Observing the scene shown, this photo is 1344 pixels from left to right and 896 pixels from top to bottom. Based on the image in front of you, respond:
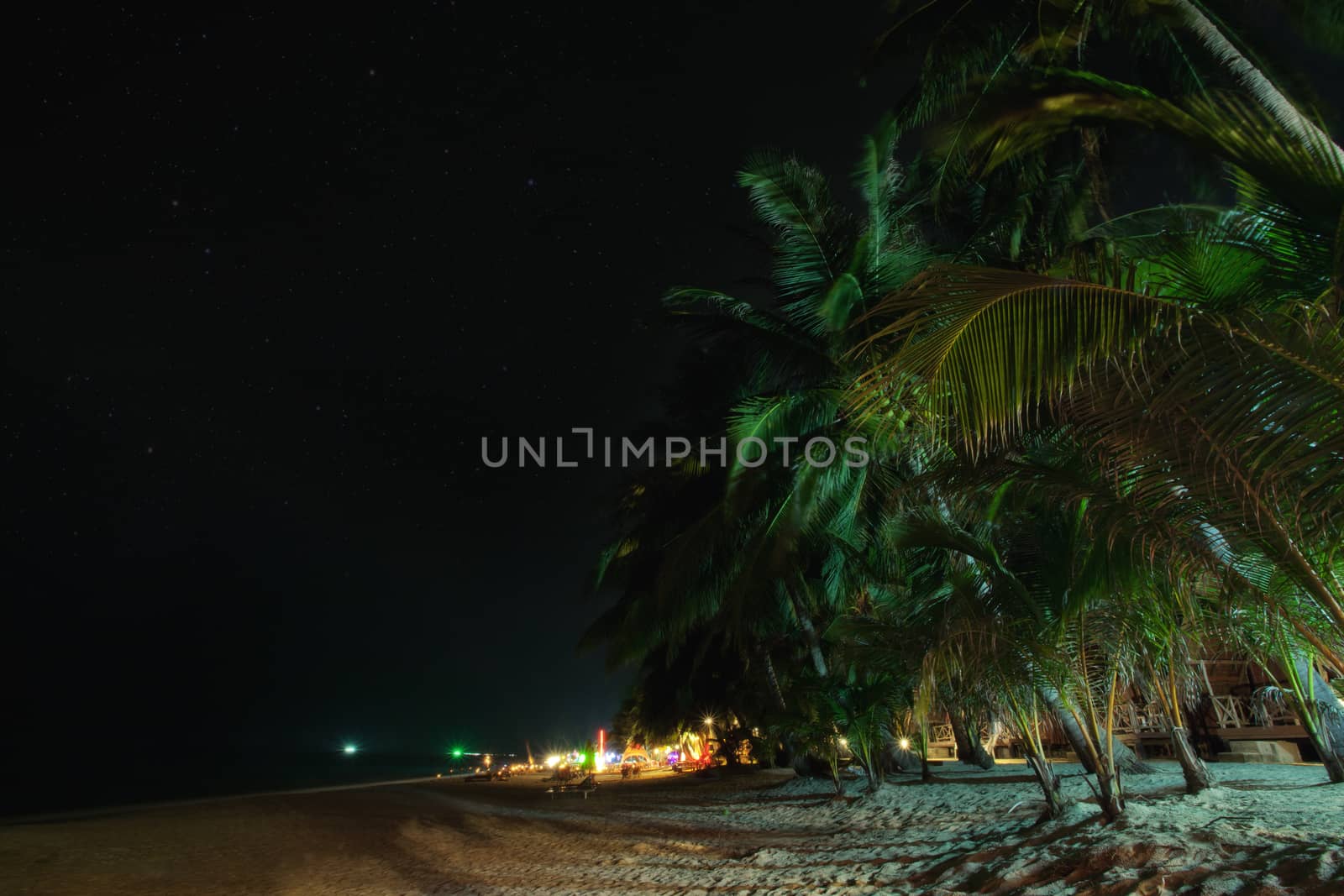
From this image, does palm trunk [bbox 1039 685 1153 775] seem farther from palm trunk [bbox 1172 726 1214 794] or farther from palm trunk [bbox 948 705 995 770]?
palm trunk [bbox 948 705 995 770]

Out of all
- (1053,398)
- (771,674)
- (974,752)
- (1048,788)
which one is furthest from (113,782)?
(1053,398)

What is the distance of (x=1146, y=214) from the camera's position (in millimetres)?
7633

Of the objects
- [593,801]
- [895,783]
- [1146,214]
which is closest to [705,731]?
[593,801]

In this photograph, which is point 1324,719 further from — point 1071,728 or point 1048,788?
point 1048,788

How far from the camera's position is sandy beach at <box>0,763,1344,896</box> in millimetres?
4492

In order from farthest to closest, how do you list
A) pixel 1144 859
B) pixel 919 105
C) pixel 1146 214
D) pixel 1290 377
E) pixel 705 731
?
pixel 705 731, pixel 919 105, pixel 1146 214, pixel 1144 859, pixel 1290 377

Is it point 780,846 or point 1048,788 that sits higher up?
point 1048,788

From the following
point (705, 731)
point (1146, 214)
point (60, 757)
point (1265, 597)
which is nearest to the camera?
point (1265, 597)

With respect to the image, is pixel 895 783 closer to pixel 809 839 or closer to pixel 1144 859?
pixel 809 839

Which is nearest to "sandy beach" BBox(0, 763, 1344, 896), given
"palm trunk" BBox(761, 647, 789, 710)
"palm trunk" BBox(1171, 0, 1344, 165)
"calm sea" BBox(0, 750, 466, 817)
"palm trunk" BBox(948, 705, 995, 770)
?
"palm trunk" BBox(948, 705, 995, 770)

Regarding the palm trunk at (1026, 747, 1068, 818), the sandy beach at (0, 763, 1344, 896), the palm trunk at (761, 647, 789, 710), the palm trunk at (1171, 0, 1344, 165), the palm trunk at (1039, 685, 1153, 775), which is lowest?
the sandy beach at (0, 763, 1344, 896)

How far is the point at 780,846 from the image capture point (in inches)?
301

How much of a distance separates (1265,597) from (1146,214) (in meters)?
5.27

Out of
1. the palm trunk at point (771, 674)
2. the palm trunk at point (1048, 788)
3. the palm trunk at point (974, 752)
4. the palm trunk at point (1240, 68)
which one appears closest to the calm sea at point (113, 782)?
the palm trunk at point (771, 674)
